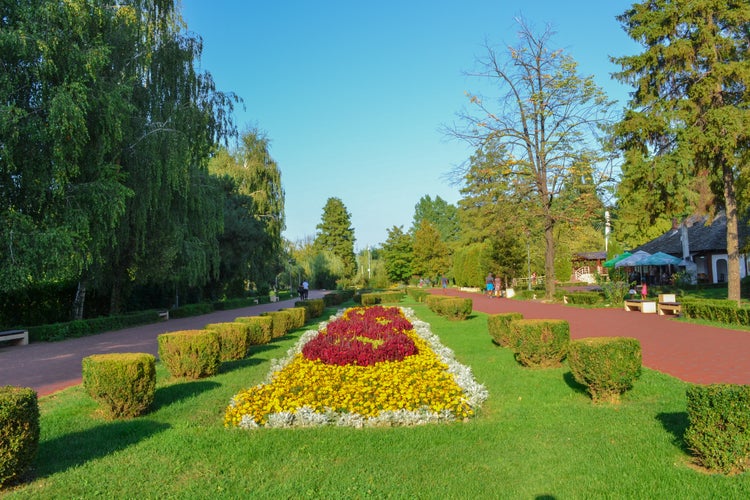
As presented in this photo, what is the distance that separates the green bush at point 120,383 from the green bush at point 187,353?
2.05m

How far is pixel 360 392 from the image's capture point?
632 cm

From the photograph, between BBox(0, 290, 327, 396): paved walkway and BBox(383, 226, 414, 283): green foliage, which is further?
BBox(383, 226, 414, 283): green foliage

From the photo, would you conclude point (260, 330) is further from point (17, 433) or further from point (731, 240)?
point (731, 240)

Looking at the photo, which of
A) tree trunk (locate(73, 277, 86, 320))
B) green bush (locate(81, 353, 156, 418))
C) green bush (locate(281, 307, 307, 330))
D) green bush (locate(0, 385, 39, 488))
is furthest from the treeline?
green bush (locate(0, 385, 39, 488))

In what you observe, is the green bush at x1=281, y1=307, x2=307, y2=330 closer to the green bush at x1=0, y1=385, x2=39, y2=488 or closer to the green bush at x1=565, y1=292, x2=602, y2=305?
the green bush at x1=0, y1=385, x2=39, y2=488

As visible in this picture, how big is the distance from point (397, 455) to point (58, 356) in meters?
10.7

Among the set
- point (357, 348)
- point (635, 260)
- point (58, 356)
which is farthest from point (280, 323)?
point (635, 260)

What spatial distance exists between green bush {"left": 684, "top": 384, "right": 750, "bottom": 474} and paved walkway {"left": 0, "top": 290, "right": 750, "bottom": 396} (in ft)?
11.6

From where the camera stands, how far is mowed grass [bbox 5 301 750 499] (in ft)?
12.9

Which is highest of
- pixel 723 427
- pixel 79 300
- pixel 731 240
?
pixel 731 240

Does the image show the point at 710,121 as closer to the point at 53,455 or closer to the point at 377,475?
the point at 377,475

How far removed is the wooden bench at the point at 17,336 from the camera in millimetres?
14492

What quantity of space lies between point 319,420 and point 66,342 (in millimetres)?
12417

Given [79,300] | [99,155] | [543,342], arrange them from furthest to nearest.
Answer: [79,300], [99,155], [543,342]
